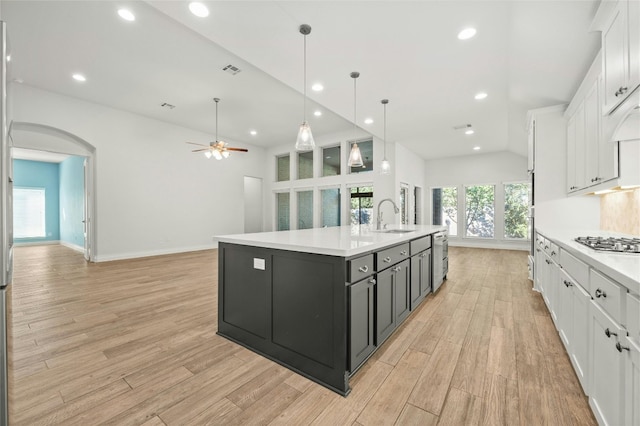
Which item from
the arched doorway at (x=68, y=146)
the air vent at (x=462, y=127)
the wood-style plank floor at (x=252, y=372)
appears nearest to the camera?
the wood-style plank floor at (x=252, y=372)

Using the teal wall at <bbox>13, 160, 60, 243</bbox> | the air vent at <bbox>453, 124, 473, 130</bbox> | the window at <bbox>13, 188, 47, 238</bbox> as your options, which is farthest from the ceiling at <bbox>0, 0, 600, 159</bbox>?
the window at <bbox>13, 188, 47, 238</bbox>

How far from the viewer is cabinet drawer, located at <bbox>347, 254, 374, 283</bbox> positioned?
1.72 meters

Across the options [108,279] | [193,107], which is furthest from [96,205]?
[193,107]

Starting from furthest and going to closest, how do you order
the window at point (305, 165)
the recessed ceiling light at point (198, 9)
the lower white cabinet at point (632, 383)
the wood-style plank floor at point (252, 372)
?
1. the window at point (305, 165)
2. the recessed ceiling light at point (198, 9)
3. the wood-style plank floor at point (252, 372)
4. the lower white cabinet at point (632, 383)

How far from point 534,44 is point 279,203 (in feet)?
26.9

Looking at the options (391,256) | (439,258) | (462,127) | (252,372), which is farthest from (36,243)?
(462,127)

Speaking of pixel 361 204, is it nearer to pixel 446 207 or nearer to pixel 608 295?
pixel 446 207

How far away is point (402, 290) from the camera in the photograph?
2.54 metres

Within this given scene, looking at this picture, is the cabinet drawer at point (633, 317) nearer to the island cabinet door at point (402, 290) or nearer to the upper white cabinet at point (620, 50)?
the upper white cabinet at point (620, 50)

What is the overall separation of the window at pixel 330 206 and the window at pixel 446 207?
370 centimetres

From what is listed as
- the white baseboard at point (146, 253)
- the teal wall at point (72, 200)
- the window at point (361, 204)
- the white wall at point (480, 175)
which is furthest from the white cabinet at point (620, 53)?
the teal wall at point (72, 200)

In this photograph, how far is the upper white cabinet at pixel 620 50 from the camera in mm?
1575

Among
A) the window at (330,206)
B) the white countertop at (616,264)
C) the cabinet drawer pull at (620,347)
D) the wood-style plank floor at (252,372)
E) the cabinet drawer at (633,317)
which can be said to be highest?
the window at (330,206)

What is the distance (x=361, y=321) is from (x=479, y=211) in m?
8.49
